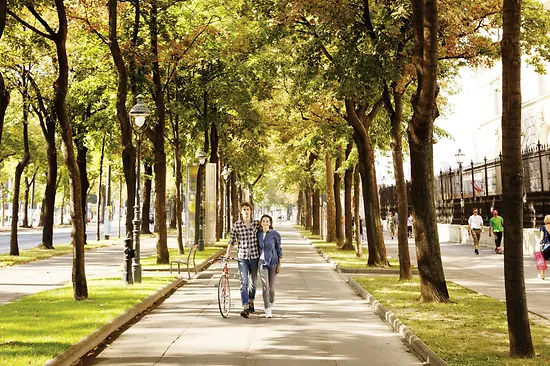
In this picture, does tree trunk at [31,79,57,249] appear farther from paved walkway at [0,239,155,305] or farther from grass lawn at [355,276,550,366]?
grass lawn at [355,276,550,366]

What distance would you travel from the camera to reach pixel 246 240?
504 inches

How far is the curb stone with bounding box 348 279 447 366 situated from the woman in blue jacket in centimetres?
207

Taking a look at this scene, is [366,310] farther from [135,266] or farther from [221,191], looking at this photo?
[221,191]

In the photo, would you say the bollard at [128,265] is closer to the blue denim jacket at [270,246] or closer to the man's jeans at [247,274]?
the man's jeans at [247,274]

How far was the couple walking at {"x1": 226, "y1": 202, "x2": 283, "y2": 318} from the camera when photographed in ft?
41.6

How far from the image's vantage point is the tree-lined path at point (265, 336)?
8938mm

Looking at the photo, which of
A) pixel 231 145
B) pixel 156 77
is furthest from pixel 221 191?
pixel 156 77

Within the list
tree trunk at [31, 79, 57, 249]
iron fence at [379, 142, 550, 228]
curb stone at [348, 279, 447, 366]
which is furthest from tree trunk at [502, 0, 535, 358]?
tree trunk at [31, 79, 57, 249]

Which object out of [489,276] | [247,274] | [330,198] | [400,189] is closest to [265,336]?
[247,274]

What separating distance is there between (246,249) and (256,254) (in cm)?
20

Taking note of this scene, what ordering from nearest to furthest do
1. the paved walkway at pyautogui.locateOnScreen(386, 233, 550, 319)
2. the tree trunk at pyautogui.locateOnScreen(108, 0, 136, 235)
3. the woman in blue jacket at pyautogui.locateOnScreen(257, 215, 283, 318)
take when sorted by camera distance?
the woman in blue jacket at pyautogui.locateOnScreen(257, 215, 283, 318), the paved walkway at pyautogui.locateOnScreen(386, 233, 550, 319), the tree trunk at pyautogui.locateOnScreen(108, 0, 136, 235)

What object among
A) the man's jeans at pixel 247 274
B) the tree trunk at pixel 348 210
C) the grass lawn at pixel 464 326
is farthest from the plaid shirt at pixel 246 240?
the tree trunk at pixel 348 210

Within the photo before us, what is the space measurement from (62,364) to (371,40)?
1203 cm

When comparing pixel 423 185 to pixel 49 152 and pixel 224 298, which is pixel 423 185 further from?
pixel 49 152
